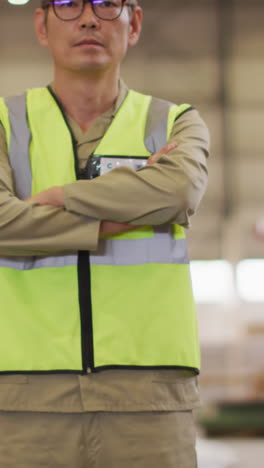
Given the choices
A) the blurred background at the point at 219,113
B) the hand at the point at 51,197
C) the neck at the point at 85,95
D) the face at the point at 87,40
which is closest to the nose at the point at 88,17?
the face at the point at 87,40

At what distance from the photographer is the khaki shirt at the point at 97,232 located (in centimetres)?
241

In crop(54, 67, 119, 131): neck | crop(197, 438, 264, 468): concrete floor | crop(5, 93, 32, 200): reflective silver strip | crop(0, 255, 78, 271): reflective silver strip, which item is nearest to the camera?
crop(0, 255, 78, 271): reflective silver strip

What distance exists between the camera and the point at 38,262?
2.57 m

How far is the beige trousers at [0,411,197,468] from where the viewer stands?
2.41 meters

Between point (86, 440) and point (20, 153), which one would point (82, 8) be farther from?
point (86, 440)

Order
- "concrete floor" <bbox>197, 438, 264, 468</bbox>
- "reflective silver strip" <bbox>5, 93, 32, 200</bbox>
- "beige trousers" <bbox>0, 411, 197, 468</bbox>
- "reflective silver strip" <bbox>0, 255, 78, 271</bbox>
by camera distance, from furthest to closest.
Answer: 1. "concrete floor" <bbox>197, 438, 264, 468</bbox>
2. "reflective silver strip" <bbox>5, 93, 32, 200</bbox>
3. "reflective silver strip" <bbox>0, 255, 78, 271</bbox>
4. "beige trousers" <bbox>0, 411, 197, 468</bbox>

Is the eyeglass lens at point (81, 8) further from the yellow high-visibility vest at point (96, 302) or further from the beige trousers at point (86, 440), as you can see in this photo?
the beige trousers at point (86, 440)

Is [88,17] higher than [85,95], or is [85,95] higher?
[88,17]

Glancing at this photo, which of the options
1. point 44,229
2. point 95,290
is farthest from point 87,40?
point 95,290

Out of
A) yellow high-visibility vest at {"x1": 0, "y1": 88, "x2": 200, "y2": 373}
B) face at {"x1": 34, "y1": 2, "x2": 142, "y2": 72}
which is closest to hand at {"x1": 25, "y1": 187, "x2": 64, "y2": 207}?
yellow high-visibility vest at {"x1": 0, "y1": 88, "x2": 200, "y2": 373}

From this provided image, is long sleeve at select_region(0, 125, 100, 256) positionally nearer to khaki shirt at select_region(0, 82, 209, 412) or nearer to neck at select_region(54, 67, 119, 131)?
khaki shirt at select_region(0, 82, 209, 412)

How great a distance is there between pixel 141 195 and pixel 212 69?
43.7 feet

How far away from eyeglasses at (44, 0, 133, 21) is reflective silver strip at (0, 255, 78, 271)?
81 centimetres

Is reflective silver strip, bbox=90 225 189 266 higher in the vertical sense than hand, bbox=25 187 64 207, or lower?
lower
